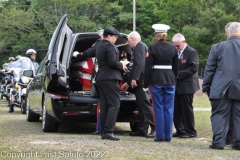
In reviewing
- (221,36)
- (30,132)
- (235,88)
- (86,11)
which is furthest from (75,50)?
(86,11)

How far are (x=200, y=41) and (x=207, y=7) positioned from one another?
2.61 meters

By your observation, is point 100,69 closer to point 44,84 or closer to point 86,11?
point 44,84

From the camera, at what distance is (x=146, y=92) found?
36.1 ft

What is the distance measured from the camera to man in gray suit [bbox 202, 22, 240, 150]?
366 inches

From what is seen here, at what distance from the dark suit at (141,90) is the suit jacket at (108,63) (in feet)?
1.65

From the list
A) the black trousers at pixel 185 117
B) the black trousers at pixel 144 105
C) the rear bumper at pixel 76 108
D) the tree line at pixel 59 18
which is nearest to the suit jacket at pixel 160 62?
the black trousers at pixel 144 105

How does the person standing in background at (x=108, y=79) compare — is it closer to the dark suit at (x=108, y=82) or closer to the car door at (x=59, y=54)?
the dark suit at (x=108, y=82)

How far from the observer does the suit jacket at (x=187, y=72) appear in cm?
1141

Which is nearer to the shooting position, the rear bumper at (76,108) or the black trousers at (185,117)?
the rear bumper at (76,108)

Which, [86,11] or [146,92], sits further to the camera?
[86,11]

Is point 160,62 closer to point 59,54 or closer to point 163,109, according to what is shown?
point 163,109

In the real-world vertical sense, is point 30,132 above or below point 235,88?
below

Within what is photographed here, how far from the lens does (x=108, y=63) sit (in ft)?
33.3

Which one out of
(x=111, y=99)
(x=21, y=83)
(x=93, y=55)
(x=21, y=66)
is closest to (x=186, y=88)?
(x=93, y=55)
